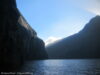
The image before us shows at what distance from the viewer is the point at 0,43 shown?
264ft

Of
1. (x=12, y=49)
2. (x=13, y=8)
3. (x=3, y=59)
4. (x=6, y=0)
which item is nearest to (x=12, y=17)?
(x=13, y=8)

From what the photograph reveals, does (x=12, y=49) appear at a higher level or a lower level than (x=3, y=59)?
higher

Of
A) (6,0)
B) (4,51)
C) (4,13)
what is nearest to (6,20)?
(4,13)

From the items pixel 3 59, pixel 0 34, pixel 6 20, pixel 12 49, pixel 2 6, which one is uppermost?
pixel 2 6

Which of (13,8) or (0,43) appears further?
(13,8)

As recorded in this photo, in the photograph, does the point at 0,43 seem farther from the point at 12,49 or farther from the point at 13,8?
the point at 13,8

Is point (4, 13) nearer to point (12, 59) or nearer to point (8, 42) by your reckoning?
point (8, 42)

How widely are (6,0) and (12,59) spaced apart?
31298mm

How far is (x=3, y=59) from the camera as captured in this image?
83.6 m

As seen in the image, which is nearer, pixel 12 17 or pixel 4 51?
pixel 4 51

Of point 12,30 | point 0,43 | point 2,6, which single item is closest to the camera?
point 0,43

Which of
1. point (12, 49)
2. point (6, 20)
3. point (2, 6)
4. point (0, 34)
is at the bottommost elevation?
point (12, 49)

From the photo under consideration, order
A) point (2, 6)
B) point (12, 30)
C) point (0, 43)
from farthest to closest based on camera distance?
1. point (12, 30)
2. point (2, 6)
3. point (0, 43)

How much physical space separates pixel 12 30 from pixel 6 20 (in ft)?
27.7
